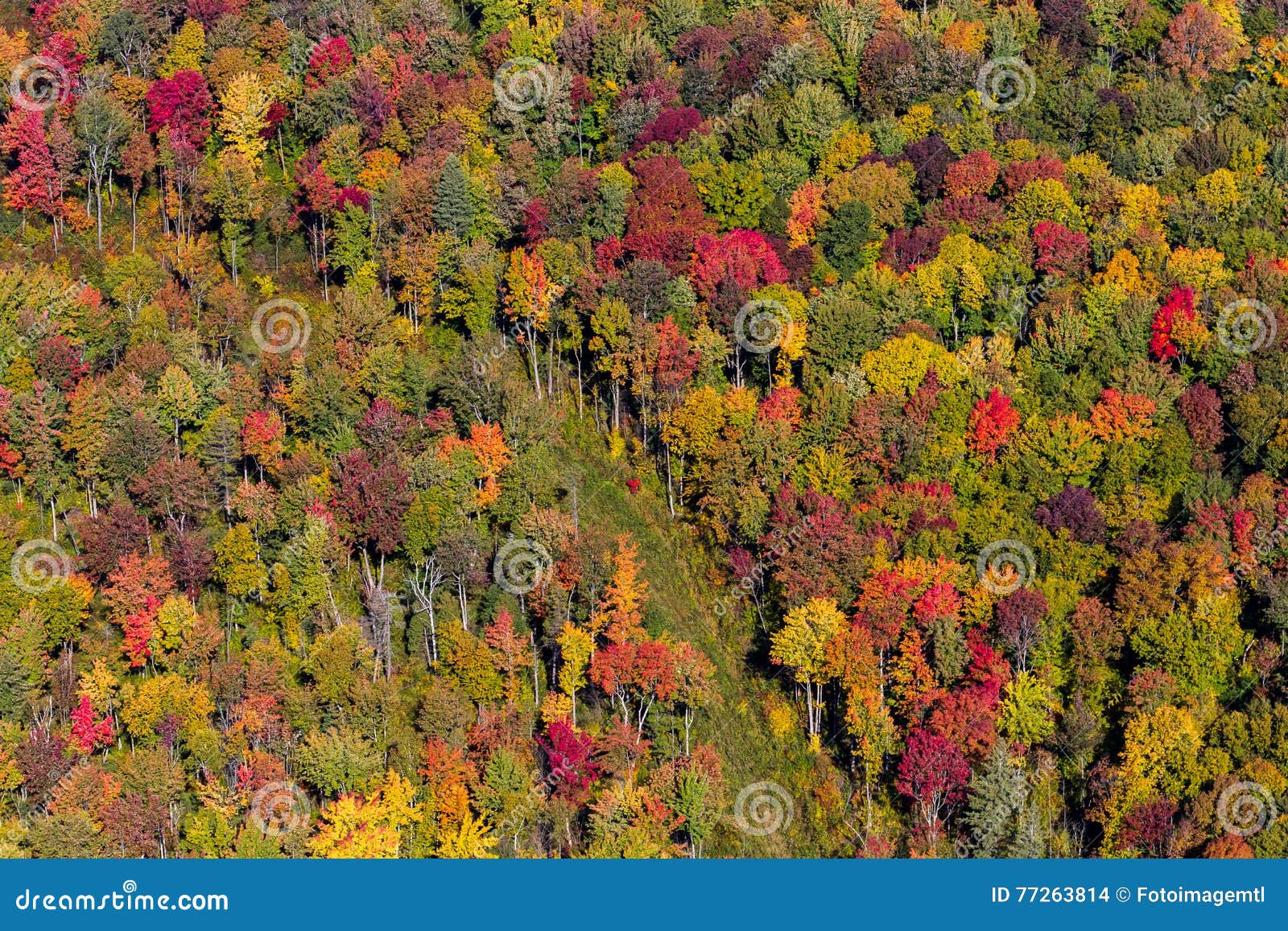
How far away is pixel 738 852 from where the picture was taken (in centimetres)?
10944

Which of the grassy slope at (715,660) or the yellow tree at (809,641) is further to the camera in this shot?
the yellow tree at (809,641)

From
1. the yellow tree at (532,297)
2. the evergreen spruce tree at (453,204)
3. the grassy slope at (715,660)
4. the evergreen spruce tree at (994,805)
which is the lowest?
the evergreen spruce tree at (994,805)

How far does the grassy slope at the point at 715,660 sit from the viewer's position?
4370 inches

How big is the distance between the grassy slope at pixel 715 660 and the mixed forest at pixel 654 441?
1.02 ft

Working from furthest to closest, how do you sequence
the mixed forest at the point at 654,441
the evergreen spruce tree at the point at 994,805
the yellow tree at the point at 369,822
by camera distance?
the mixed forest at the point at 654,441
the evergreen spruce tree at the point at 994,805
the yellow tree at the point at 369,822

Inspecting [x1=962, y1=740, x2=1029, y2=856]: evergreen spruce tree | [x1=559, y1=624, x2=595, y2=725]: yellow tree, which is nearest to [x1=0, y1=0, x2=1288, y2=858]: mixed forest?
[x1=559, y1=624, x2=595, y2=725]: yellow tree

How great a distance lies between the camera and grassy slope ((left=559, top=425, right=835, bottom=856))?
11100 cm

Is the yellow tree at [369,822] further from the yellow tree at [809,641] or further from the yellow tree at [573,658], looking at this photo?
the yellow tree at [809,641]

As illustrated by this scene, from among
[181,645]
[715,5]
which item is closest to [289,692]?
[181,645]

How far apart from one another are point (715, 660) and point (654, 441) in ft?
57.9

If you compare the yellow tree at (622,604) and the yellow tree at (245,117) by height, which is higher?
the yellow tree at (245,117)

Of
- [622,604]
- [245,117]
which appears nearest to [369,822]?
[622,604]

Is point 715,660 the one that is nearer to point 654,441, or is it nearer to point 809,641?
point 809,641

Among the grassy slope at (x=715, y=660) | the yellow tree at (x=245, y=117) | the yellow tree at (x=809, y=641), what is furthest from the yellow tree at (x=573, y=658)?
the yellow tree at (x=245, y=117)
